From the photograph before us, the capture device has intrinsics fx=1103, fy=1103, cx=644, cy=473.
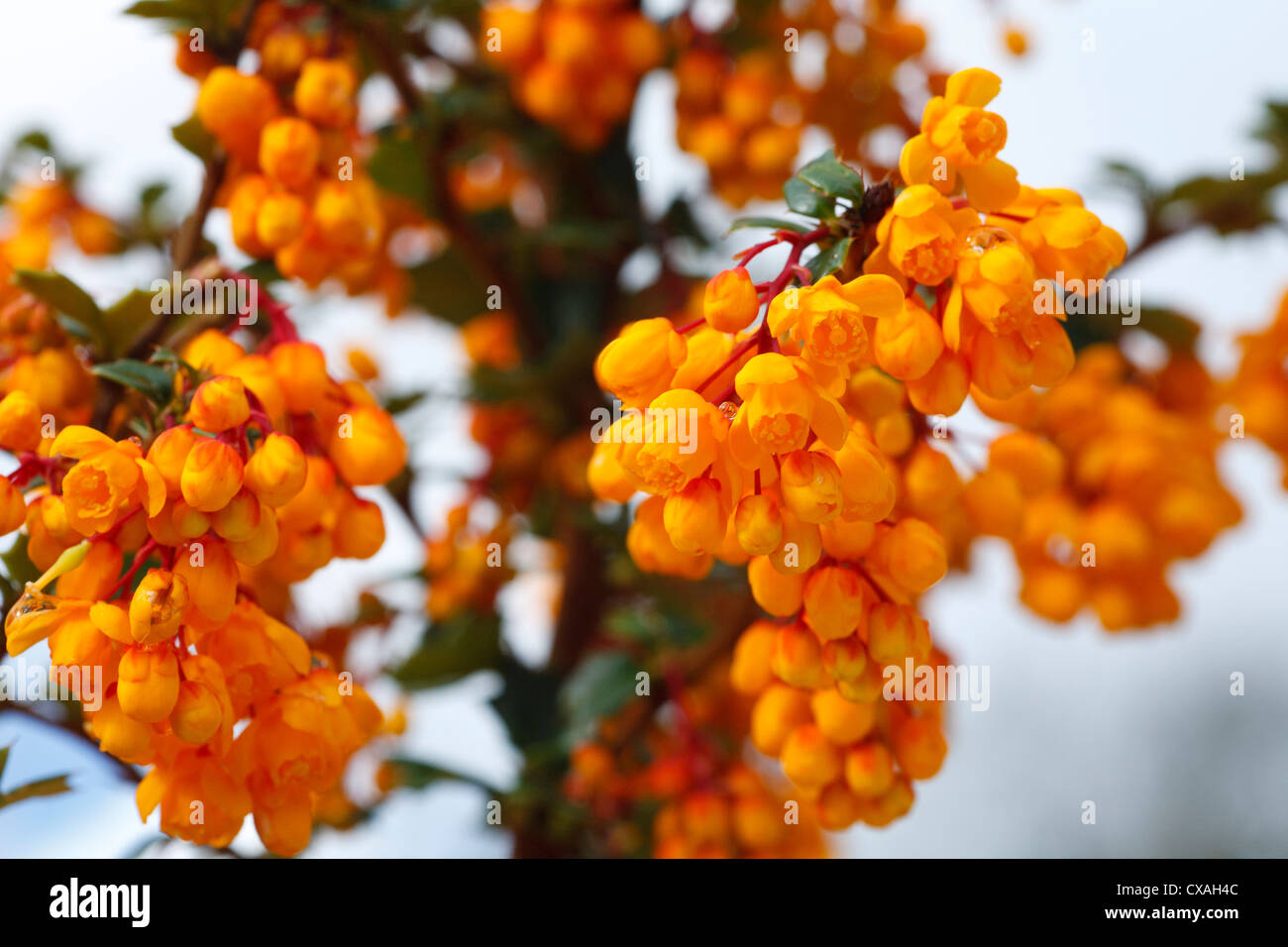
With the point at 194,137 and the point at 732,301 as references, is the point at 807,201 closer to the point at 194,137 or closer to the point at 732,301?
the point at 732,301

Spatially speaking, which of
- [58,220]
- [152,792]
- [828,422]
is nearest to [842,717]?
[828,422]

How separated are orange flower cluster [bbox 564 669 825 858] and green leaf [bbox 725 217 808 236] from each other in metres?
0.27

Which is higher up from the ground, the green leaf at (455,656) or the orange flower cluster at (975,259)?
the orange flower cluster at (975,259)

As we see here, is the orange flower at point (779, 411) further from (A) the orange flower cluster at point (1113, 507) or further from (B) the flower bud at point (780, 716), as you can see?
(A) the orange flower cluster at point (1113, 507)

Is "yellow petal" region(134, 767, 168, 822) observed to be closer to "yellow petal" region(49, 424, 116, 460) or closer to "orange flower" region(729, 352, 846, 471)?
"yellow petal" region(49, 424, 116, 460)

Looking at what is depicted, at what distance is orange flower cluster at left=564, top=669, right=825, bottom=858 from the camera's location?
535mm

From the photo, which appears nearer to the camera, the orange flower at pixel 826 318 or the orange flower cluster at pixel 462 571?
the orange flower at pixel 826 318

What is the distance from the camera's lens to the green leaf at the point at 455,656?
59 cm

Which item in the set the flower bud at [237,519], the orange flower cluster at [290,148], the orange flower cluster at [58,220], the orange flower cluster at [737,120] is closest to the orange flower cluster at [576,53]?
the orange flower cluster at [737,120]

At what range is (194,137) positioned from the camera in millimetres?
445

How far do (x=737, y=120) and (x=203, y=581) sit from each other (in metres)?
0.41

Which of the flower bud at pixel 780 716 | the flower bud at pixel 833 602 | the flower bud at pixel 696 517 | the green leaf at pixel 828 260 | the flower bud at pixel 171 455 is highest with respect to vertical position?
the green leaf at pixel 828 260

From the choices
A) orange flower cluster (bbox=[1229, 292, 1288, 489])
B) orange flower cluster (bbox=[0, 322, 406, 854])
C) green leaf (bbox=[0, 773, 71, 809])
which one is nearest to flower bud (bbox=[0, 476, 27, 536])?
orange flower cluster (bbox=[0, 322, 406, 854])
